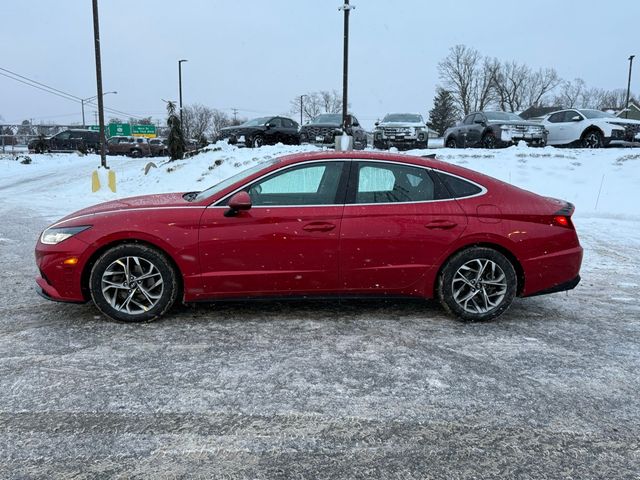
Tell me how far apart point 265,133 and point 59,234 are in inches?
622

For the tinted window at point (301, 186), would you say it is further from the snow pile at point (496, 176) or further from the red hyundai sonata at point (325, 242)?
the snow pile at point (496, 176)

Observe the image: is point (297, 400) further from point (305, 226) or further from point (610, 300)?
point (610, 300)

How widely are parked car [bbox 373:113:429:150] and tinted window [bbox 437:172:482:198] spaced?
46.7ft

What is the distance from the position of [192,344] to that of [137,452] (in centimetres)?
141

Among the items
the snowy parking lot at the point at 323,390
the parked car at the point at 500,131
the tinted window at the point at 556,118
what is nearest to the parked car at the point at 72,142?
the parked car at the point at 500,131

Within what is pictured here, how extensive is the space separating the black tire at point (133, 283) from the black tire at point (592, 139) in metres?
17.1

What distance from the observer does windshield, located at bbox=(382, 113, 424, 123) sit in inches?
768

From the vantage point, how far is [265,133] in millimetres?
19688

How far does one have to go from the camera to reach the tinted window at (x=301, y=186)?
4.52 m

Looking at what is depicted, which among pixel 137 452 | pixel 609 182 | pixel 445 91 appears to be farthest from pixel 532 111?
pixel 137 452

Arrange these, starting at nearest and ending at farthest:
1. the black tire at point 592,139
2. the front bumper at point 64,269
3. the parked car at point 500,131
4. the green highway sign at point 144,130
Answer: the front bumper at point 64,269, the parked car at point 500,131, the black tire at point 592,139, the green highway sign at point 144,130

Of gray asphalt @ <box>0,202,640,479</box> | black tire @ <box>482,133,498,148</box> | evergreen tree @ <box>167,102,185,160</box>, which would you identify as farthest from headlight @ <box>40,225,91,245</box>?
evergreen tree @ <box>167,102,185,160</box>

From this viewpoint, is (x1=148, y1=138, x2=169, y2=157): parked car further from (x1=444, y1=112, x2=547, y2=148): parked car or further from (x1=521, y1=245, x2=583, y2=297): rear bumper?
(x1=521, y1=245, x2=583, y2=297): rear bumper

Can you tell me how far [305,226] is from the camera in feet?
14.4
